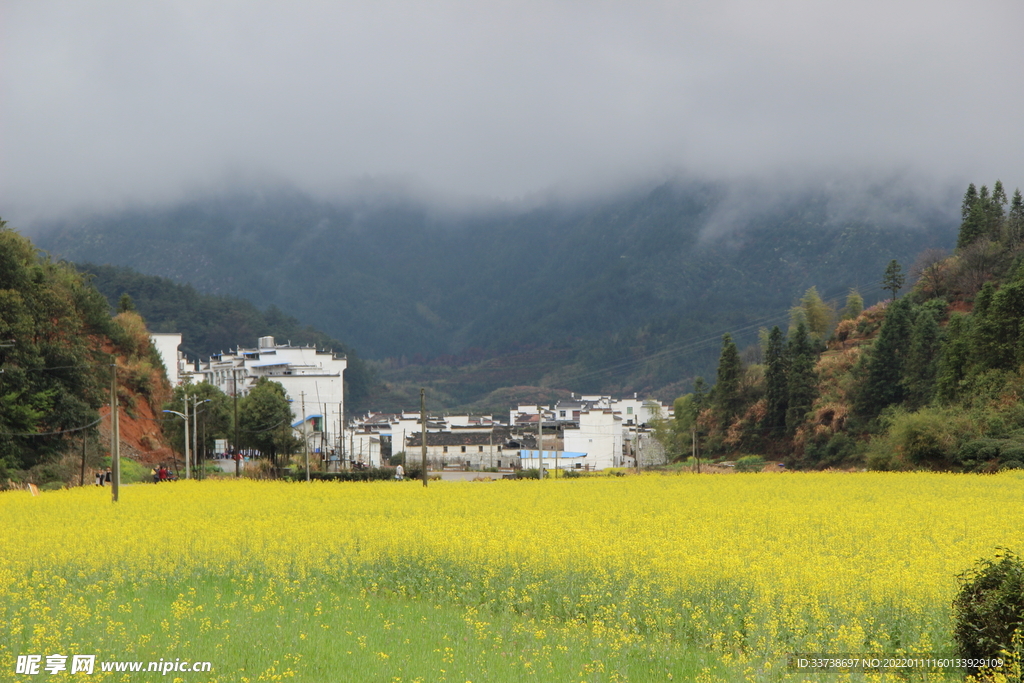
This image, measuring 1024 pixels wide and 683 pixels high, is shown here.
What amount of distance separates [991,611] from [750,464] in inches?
2465

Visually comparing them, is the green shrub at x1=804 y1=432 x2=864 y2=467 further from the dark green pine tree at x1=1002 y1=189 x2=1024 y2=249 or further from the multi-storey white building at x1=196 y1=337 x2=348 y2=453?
the multi-storey white building at x1=196 y1=337 x2=348 y2=453

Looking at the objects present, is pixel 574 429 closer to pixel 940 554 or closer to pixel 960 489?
pixel 960 489

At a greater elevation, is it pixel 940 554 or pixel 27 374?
pixel 27 374

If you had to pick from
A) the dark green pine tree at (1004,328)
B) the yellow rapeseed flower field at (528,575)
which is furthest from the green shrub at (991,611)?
the dark green pine tree at (1004,328)

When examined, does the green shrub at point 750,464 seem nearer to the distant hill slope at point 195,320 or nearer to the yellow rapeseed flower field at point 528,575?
the yellow rapeseed flower field at point 528,575

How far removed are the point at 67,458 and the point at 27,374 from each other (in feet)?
19.2

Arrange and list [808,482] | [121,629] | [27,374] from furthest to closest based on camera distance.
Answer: [27,374] → [808,482] → [121,629]

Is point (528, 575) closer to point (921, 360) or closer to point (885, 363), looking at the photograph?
point (921, 360)

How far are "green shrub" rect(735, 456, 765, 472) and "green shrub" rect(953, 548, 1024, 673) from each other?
56988 mm

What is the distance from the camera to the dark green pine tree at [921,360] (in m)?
64.5

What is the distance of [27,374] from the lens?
50562mm

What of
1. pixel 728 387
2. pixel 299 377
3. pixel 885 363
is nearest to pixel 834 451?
pixel 885 363

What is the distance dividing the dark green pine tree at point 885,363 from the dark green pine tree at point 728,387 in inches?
603

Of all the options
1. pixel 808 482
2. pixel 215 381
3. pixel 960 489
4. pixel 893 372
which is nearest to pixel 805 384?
pixel 893 372
